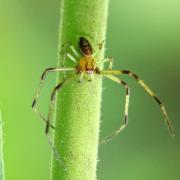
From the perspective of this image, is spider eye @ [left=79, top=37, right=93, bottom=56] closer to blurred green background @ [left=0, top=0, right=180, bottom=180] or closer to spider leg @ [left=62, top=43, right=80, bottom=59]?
spider leg @ [left=62, top=43, right=80, bottom=59]

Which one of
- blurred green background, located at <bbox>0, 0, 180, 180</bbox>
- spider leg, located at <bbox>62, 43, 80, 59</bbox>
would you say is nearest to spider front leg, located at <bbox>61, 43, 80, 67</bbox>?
spider leg, located at <bbox>62, 43, 80, 59</bbox>

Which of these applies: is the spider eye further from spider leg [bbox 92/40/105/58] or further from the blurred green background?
the blurred green background

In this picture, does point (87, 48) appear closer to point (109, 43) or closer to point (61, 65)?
point (61, 65)

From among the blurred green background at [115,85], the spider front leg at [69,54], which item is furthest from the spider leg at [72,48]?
the blurred green background at [115,85]

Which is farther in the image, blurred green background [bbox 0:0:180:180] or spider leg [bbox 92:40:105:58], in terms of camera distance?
blurred green background [bbox 0:0:180:180]

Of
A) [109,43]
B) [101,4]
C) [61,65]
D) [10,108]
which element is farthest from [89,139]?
[109,43]

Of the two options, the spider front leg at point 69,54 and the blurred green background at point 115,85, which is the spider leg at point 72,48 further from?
the blurred green background at point 115,85
